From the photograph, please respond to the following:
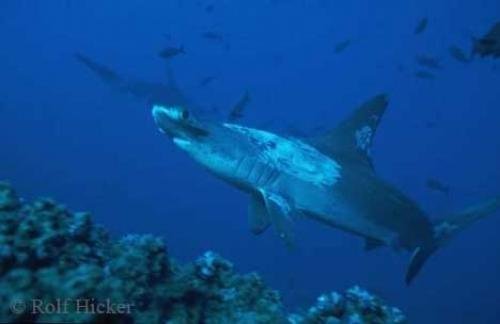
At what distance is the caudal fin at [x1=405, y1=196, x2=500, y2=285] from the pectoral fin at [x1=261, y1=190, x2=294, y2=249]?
2614 millimetres

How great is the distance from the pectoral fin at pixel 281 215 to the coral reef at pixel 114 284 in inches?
36.0

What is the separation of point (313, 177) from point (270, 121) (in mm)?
16822

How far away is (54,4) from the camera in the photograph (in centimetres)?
14050

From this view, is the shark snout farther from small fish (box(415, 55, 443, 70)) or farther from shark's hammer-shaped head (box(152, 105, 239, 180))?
small fish (box(415, 55, 443, 70))

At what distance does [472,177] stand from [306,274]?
64.2 meters

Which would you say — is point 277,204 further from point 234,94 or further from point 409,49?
point 409,49

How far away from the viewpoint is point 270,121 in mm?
22641

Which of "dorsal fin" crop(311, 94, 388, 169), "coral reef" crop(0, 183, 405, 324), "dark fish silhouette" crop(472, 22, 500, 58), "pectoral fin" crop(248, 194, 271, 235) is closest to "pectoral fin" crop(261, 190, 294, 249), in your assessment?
"pectoral fin" crop(248, 194, 271, 235)

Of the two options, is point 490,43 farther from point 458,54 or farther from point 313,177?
point 458,54

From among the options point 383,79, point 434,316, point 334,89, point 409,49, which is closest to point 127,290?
point 434,316

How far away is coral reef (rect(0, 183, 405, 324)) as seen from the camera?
262 centimetres

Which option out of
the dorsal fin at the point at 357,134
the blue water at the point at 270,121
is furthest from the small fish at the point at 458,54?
the dorsal fin at the point at 357,134

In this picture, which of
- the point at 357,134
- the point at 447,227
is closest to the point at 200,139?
the point at 357,134

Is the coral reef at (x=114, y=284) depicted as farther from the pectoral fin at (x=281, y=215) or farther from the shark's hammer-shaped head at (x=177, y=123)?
the shark's hammer-shaped head at (x=177, y=123)
